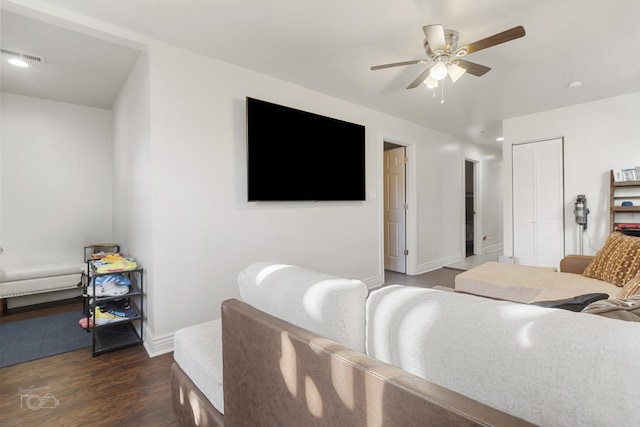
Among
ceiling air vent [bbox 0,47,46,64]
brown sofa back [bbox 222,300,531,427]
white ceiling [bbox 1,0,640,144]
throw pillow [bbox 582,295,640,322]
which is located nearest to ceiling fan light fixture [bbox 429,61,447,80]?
white ceiling [bbox 1,0,640,144]

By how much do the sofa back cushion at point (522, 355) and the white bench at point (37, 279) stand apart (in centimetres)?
403

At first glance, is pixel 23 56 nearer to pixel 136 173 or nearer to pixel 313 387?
pixel 136 173

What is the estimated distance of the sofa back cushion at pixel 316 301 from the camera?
32.4 inches

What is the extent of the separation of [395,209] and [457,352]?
4632mm

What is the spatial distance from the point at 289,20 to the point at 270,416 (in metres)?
2.33

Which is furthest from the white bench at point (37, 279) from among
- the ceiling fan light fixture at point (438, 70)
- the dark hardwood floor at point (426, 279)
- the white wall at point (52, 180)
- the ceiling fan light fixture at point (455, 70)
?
the ceiling fan light fixture at point (455, 70)

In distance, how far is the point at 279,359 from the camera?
869 mm

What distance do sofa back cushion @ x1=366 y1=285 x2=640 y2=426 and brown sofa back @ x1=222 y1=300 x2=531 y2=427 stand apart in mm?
80

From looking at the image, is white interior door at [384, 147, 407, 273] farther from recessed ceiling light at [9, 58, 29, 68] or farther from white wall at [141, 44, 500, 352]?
recessed ceiling light at [9, 58, 29, 68]

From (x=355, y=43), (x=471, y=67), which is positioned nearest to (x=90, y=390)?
(x=355, y=43)

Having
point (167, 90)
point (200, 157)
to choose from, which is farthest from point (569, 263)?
point (167, 90)

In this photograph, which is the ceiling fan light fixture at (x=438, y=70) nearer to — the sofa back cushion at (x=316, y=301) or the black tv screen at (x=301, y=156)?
the black tv screen at (x=301, y=156)

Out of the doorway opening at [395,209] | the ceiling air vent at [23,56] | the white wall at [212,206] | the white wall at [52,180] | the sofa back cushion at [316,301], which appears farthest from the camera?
the doorway opening at [395,209]

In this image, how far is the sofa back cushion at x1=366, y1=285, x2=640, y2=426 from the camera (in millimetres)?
453
